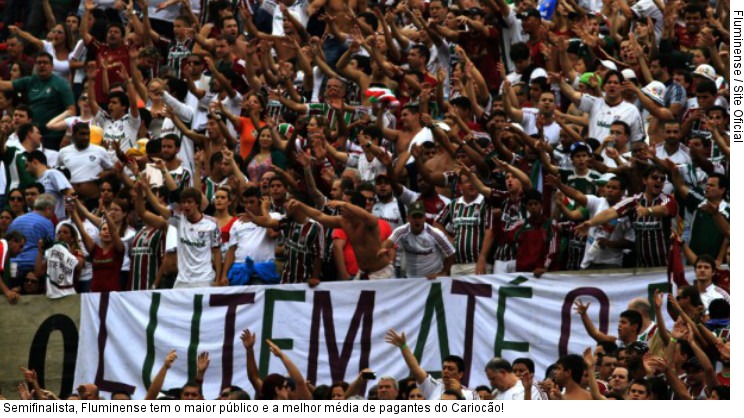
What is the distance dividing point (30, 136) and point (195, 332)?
13.6 ft

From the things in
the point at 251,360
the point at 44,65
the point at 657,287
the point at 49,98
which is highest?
the point at 44,65

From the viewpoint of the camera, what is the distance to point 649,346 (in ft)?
55.4

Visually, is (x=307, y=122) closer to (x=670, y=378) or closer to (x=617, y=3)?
(x=617, y=3)

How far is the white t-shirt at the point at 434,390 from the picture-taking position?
16.9 m

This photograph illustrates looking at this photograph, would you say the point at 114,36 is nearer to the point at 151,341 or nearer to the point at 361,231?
the point at 151,341

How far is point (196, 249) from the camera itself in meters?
19.5

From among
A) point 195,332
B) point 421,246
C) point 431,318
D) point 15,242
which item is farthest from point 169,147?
point 431,318

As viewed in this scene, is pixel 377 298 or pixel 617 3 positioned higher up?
pixel 617 3

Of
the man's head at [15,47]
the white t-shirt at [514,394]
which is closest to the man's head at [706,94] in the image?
the white t-shirt at [514,394]

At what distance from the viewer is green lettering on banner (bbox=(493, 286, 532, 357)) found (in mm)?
18188

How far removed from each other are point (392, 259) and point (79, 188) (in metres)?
4.68
